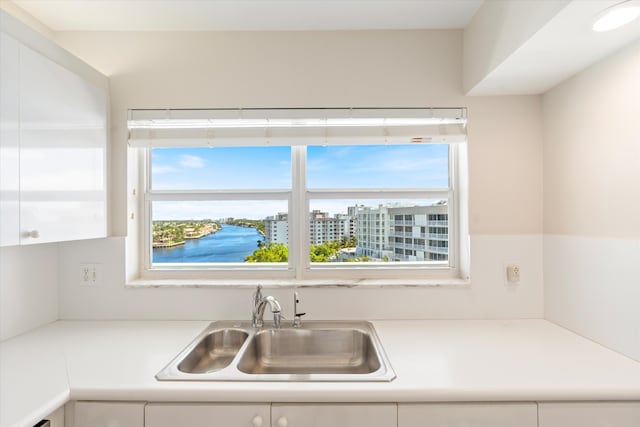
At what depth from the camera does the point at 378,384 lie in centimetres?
123

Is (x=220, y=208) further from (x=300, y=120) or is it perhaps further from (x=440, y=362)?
(x=440, y=362)

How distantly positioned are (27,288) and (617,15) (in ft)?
8.71

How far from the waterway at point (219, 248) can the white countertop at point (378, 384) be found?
0.54 m

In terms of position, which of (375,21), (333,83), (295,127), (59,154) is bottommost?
(59,154)

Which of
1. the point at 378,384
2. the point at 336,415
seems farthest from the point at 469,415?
the point at 336,415

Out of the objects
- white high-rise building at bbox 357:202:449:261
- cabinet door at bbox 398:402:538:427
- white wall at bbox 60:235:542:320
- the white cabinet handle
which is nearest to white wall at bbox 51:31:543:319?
white wall at bbox 60:235:542:320

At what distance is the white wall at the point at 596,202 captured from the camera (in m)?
1.39

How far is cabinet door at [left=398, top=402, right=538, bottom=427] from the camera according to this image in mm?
1214

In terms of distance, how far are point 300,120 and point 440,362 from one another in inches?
53.1

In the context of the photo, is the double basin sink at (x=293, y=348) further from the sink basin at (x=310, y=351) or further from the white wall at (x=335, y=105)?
the white wall at (x=335, y=105)

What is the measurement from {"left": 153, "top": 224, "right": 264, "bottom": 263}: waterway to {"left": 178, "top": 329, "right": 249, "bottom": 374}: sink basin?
1.59 ft

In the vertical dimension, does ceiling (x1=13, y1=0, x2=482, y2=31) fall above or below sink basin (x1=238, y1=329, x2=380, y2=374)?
above

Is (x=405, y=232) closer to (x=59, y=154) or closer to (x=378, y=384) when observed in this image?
(x=378, y=384)

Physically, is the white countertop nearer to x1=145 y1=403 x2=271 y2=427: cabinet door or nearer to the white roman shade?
x1=145 y1=403 x2=271 y2=427: cabinet door
